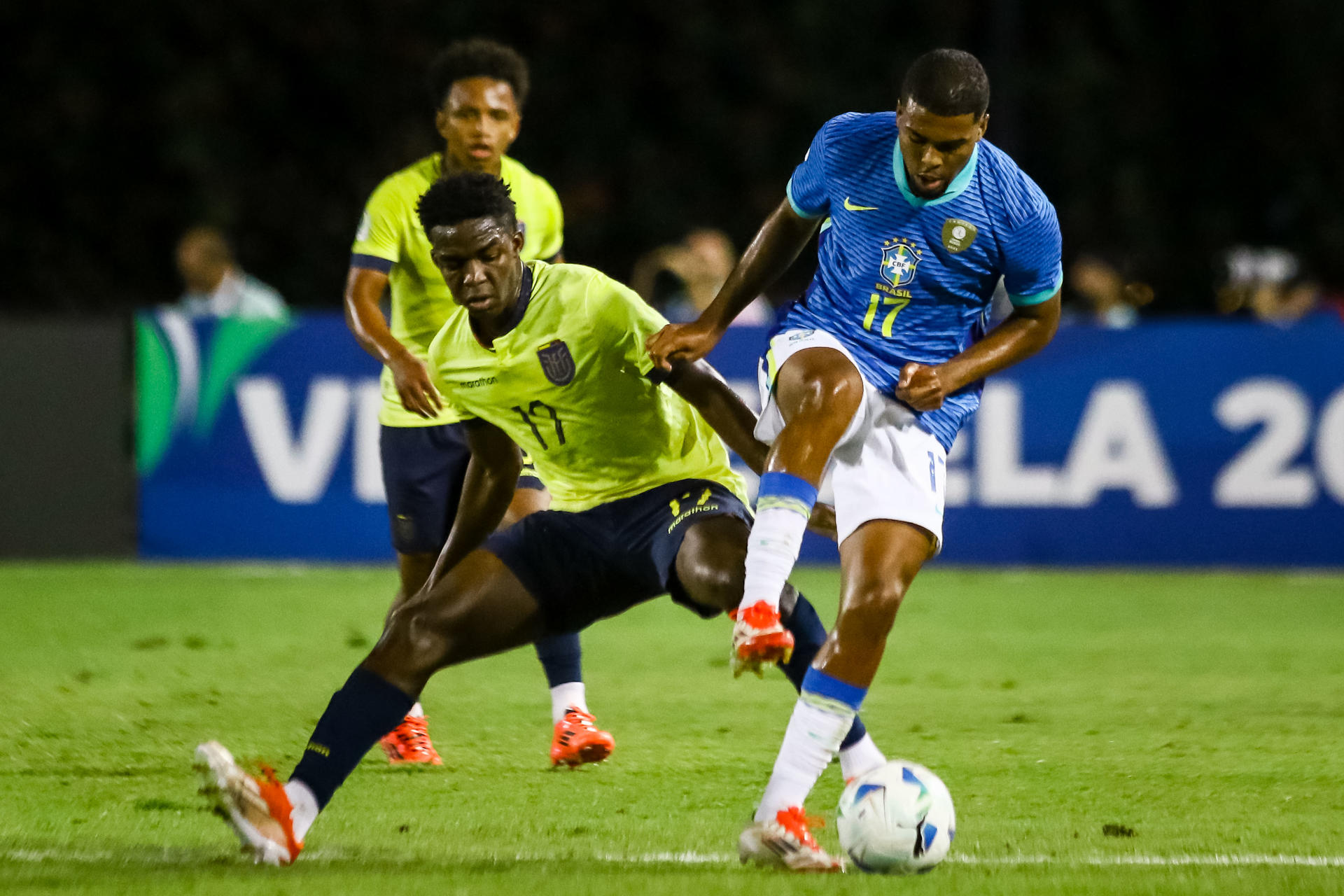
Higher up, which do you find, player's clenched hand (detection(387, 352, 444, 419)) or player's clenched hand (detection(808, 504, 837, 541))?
player's clenched hand (detection(387, 352, 444, 419))

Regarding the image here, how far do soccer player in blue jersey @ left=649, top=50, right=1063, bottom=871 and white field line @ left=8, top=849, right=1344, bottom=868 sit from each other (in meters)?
0.25

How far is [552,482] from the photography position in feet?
17.9

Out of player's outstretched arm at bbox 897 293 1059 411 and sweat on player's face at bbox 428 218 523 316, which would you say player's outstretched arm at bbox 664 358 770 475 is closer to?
player's outstretched arm at bbox 897 293 1059 411

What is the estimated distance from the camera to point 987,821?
514 centimetres

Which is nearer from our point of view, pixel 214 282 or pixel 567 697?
pixel 567 697

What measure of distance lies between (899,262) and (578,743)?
1.88 m

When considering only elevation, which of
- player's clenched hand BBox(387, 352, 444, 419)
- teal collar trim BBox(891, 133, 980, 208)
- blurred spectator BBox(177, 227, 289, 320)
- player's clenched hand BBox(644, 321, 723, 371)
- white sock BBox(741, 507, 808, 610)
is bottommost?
blurred spectator BBox(177, 227, 289, 320)

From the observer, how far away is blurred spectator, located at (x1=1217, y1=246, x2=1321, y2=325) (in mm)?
13875

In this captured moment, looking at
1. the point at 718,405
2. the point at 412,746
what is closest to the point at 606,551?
the point at 718,405

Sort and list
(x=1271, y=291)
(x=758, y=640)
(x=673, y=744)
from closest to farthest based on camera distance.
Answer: (x=758, y=640), (x=673, y=744), (x=1271, y=291)

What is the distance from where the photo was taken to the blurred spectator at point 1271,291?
13875mm

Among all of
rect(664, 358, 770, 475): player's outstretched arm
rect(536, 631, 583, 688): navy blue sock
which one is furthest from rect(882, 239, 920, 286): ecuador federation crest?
rect(536, 631, 583, 688): navy blue sock

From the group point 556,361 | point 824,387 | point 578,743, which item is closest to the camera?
point 824,387

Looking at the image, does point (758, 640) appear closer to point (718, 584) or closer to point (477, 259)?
point (718, 584)
